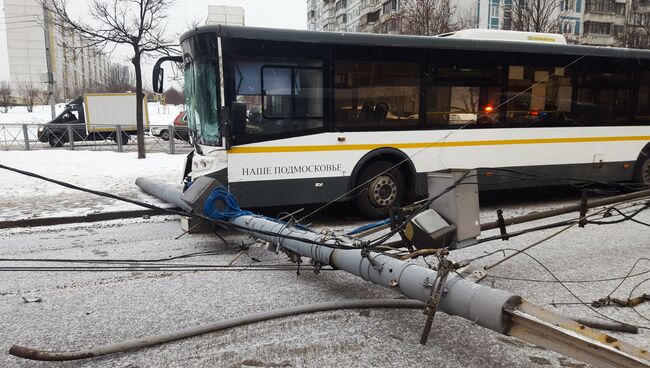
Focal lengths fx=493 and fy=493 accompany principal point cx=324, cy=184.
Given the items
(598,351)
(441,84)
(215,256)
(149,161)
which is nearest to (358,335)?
(598,351)

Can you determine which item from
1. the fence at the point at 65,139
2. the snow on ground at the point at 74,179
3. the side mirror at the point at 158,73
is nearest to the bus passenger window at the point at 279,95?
the side mirror at the point at 158,73

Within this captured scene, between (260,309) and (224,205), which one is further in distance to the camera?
(224,205)

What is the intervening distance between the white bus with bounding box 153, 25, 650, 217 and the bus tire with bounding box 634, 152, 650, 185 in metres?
0.04

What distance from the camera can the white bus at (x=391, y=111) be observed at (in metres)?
7.68

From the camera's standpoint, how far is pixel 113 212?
29.5ft

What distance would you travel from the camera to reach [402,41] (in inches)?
337

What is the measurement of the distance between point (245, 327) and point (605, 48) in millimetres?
9551

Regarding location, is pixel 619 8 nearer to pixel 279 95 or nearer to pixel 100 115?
pixel 100 115

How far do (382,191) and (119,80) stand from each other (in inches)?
2907

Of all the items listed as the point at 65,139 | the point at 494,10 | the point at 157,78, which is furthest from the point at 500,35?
the point at 494,10

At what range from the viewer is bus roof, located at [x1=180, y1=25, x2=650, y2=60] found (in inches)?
296

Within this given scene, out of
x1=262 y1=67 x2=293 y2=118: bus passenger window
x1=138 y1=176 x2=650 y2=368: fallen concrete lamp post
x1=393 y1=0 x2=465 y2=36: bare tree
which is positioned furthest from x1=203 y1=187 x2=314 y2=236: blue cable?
x1=393 y1=0 x2=465 y2=36: bare tree

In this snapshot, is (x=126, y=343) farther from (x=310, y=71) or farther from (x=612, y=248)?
(x=612, y=248)

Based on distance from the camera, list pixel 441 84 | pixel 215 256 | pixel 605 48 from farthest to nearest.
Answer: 1. pixel 605 48
2. pixel 441 84
3. pixel 215 256
